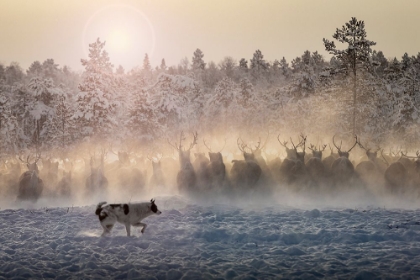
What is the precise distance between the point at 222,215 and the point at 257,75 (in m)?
87.1

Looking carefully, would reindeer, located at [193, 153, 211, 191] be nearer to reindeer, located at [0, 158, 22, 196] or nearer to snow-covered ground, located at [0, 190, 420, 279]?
snow-covered ground, located at [0, 190, 420, 279]

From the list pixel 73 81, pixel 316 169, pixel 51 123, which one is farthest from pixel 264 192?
pixel 73 81

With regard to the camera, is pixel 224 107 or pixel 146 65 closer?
pixel 224 107

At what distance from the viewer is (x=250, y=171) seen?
2011 centimetres

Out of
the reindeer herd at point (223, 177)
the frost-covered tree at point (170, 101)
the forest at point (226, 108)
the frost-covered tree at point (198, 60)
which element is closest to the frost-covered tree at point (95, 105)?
the forest at point (226, 108)

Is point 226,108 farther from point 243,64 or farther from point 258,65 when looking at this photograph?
point 243,64

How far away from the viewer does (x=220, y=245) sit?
39.5 feet

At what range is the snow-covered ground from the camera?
9.71 metres

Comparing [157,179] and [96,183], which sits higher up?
[157,179]

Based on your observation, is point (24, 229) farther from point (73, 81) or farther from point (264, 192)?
point (73, 81)

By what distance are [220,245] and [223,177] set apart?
8.69m

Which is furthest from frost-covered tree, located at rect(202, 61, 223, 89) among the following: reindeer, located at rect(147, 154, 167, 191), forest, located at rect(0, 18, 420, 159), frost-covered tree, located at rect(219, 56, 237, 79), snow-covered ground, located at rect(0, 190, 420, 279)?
snow-covered ground, located at rect(0, 190, 420, 279)

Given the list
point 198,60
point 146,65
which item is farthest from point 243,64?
point 146,65

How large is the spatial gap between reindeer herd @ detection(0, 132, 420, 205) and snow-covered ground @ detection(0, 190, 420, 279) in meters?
2.21
